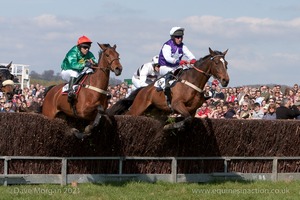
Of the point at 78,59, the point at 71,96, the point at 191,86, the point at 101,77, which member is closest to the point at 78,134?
the point at 71,96

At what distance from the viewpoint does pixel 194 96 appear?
46.3ft

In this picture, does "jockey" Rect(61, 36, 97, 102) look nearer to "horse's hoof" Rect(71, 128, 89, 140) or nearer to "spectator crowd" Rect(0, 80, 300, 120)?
"horse's hoof" Rect(71, 128, 89, 140)

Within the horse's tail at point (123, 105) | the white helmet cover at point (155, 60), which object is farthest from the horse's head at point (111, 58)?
the white helmet cover at point (155, 60)

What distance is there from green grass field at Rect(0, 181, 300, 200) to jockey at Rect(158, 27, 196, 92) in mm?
3032

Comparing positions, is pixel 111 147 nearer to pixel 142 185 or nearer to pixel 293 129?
pixel 142 185

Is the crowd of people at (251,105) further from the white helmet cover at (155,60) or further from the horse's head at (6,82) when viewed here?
the horse's head at (6,82)

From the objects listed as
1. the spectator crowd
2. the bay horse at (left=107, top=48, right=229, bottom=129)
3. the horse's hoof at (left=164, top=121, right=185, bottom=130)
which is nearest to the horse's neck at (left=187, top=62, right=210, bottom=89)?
the bay horse at (left=107, top=48, right=229, bottom=129)

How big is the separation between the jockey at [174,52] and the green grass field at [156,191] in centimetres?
303

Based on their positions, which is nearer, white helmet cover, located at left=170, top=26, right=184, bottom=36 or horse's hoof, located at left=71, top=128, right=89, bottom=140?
horse's hoof, located at left=71, top=128, right=89, bottom=140

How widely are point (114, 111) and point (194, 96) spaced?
269 centimetres

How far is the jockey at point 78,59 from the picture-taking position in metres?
14.0

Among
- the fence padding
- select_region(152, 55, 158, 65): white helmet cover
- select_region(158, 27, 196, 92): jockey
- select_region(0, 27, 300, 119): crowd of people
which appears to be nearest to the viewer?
the fence padding

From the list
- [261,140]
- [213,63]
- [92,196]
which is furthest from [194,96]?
[92,196]

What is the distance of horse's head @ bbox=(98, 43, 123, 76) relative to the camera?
12727 millimetres
